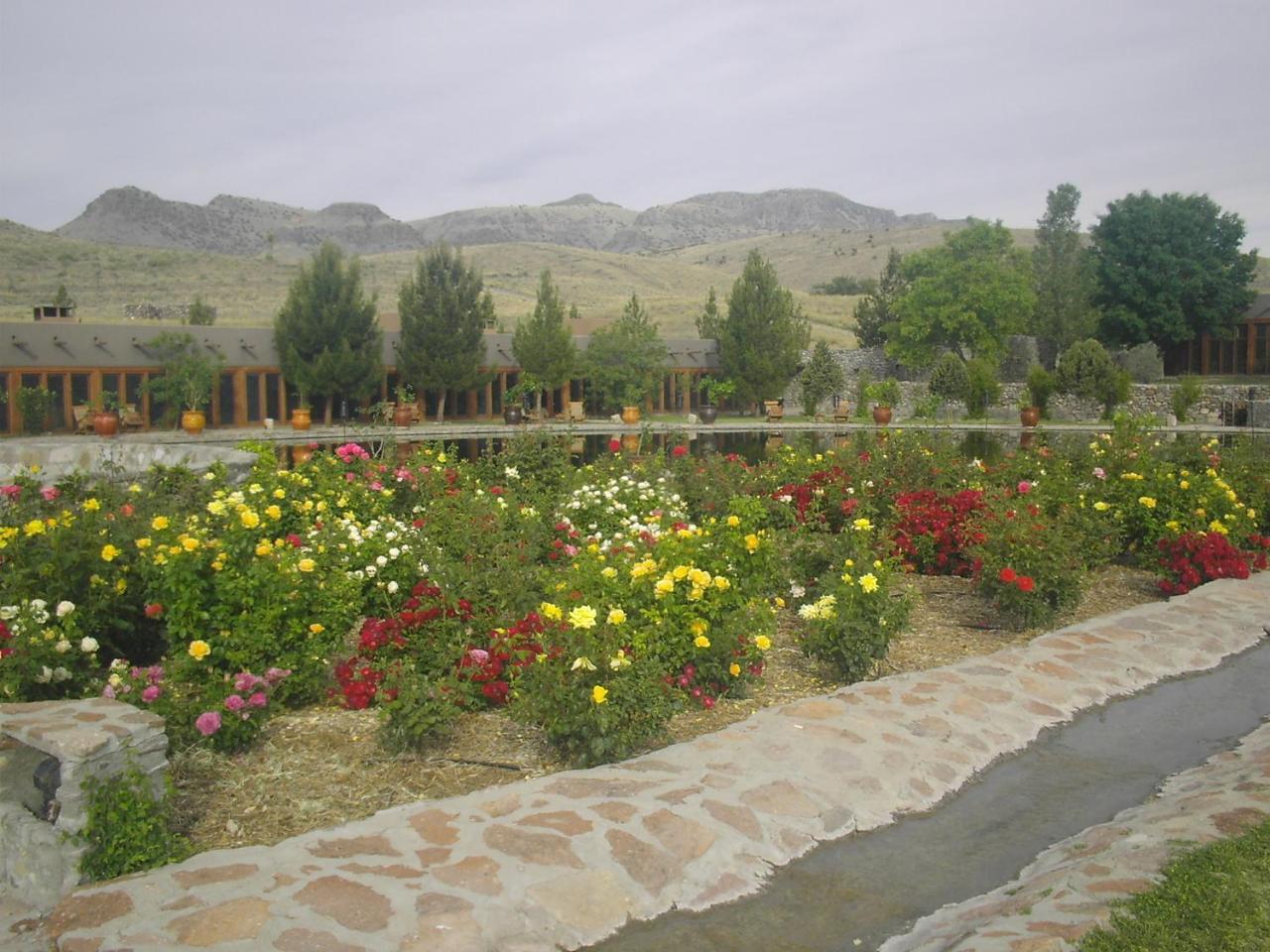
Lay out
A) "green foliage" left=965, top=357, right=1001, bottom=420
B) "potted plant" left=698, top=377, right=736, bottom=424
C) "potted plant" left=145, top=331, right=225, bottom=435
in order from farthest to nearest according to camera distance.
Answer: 1. "potted plant" left=698, top=377, right=736, bottom=424
2. "green foliage" left=965, top=357, right=1001, bottom=420
3. "potted plant" left=145, top=331, right=225, bottom=435

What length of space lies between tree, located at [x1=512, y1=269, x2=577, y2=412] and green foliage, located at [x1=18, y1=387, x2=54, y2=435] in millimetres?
13049

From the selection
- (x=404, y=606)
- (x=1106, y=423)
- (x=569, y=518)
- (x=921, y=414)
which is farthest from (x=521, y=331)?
(x=404, y=606)

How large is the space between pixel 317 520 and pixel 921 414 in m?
28.8

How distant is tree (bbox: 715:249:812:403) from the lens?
120 ft

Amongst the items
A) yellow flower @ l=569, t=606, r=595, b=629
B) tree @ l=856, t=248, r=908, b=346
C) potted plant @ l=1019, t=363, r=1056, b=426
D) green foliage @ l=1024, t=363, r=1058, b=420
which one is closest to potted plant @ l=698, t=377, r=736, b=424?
potted plant @ l=1019, t=363, r=1056, b=426

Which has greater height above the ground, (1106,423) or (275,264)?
(275,264)

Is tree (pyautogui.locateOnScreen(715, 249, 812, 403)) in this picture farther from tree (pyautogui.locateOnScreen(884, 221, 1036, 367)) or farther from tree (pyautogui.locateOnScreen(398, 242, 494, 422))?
tree (pyautogui.locateOnScreen(398, 242, 494, 422))

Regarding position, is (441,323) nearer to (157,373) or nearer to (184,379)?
(184,379)

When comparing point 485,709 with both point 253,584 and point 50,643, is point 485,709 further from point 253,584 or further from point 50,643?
point 50,643

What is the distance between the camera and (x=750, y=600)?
6.01 metres

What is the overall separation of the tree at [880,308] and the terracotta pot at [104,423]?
2908cm

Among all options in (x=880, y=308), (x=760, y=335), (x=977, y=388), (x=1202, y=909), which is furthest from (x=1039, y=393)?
(x=1202, y=909)

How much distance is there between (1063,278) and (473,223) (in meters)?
125

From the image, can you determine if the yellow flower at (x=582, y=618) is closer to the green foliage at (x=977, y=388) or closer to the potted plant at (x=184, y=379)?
the potted plant at (x=184, y=379)
